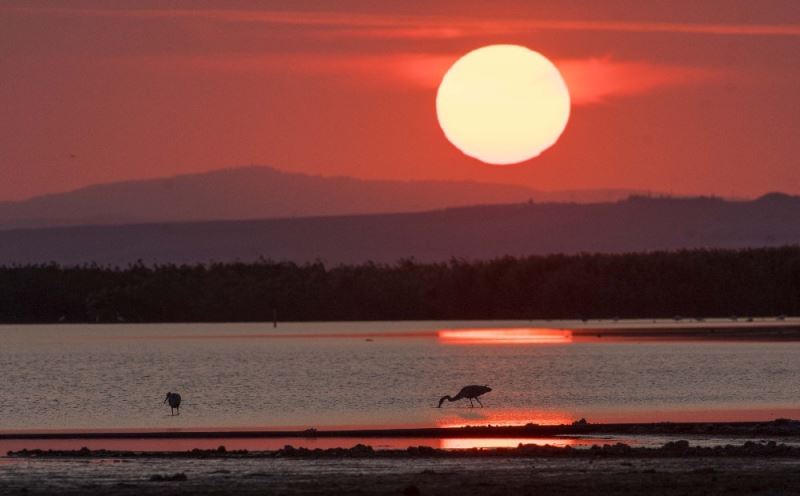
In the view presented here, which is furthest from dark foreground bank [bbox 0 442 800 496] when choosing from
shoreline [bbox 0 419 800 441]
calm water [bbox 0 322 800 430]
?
calm water [bbox 0 322 800 430]

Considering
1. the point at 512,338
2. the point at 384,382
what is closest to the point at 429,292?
the point at 512,338

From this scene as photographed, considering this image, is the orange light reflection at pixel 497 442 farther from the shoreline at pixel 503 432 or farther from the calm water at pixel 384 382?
the calm water at pixel 384 382

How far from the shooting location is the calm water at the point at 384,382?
4100 centimetres

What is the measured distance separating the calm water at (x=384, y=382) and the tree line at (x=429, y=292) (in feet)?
136

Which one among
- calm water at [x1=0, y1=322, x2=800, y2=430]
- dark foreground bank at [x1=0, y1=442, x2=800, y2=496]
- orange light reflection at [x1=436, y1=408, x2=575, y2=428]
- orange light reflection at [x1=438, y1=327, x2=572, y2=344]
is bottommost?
dark foreground bank at [x1=0, y1=442, x2=800, y2=496]

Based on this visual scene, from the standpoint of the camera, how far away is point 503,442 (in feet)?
102

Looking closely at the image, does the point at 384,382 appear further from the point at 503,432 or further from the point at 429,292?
the point at 429,292

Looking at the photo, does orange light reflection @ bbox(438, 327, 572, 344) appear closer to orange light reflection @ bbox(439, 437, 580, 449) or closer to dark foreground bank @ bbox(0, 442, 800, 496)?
orange light reflection @ bbox(439, 437, 580, 449)

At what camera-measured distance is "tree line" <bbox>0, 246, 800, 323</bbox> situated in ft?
483

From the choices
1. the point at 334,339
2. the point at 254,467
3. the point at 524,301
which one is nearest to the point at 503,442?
the point at 254,467

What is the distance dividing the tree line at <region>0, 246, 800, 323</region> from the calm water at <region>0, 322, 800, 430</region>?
41529 mm

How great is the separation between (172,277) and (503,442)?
137306mm

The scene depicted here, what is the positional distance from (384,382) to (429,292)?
316 ft

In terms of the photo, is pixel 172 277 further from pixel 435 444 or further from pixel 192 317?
pixel 435 444
